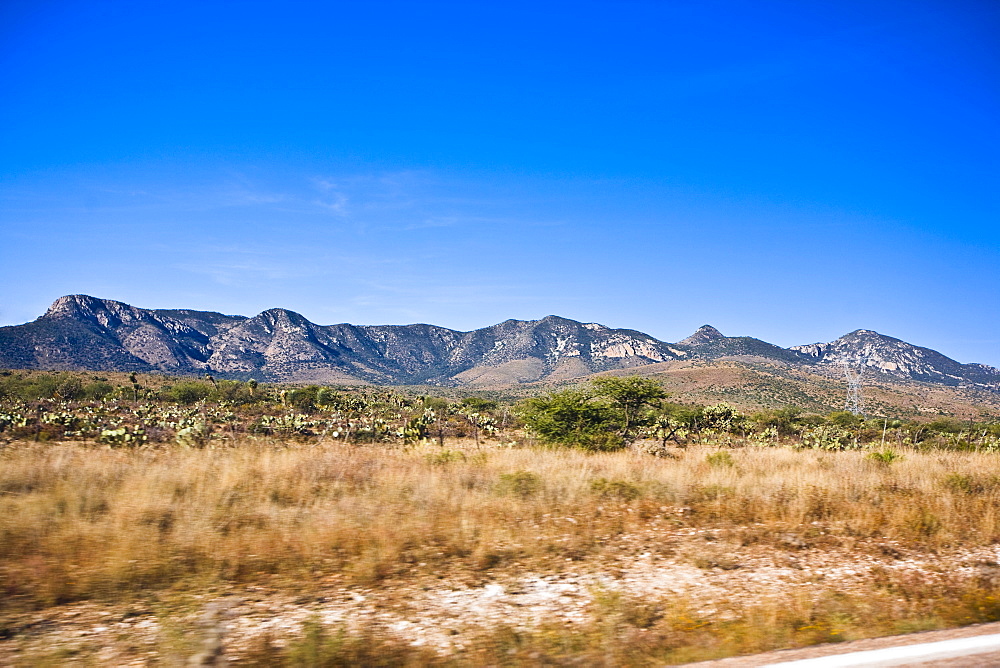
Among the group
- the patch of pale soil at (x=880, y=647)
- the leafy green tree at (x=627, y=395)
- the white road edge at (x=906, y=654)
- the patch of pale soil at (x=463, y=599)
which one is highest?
the leafy green tree at (x=627, y=395)

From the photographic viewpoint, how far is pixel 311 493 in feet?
25.5

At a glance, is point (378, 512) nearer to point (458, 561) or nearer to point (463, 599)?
point (458, 561)

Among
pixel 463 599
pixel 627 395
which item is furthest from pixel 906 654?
pixel 627 395

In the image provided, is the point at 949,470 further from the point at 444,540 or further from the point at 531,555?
the point at 444,540

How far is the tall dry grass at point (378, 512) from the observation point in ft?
17.2

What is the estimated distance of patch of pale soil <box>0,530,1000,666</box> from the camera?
3.97 meters

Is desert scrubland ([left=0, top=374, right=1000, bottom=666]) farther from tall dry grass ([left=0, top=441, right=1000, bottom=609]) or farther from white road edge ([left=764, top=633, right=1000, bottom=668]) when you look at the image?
white road edge ([left=764, top=633, right=1000, bottom=668])

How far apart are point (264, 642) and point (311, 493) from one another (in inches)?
154

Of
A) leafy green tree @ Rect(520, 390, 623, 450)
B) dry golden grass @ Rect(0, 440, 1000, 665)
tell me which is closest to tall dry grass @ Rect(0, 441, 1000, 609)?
dry golden grass @ Rect(0, 440, 1000, 665)

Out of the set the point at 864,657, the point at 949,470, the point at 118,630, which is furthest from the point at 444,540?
the point at 949,470

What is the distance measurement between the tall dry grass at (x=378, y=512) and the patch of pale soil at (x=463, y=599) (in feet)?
0.98

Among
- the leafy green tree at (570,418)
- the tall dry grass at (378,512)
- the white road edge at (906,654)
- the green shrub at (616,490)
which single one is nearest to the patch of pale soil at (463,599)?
the tall dry grass at (378,512)

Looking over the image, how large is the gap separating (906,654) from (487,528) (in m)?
3.99

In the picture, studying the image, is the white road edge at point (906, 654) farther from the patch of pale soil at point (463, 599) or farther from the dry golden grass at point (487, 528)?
the dry golden grass at point (487, 528)
